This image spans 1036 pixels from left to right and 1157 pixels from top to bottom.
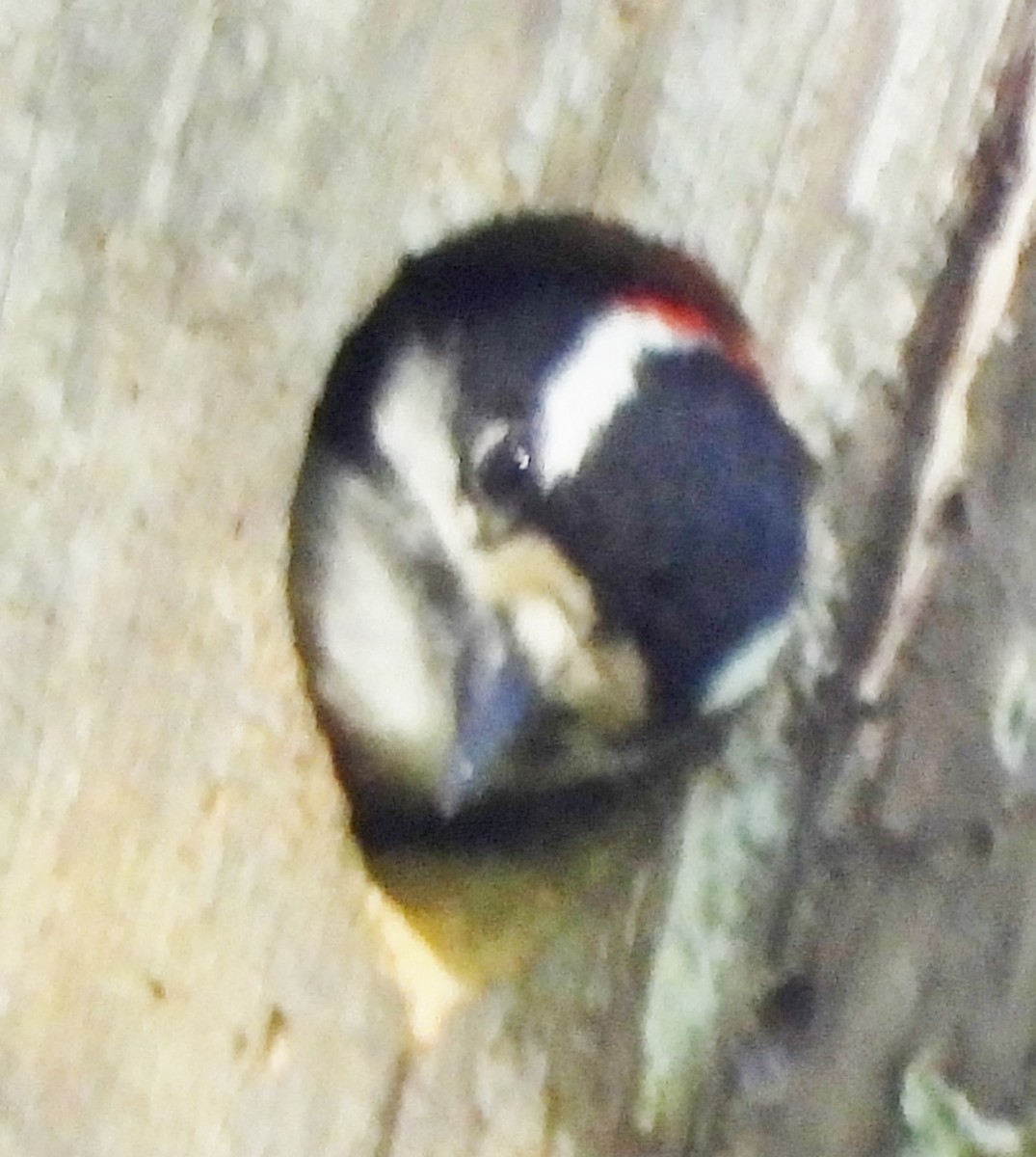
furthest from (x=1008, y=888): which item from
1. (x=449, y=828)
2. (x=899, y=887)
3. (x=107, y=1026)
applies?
(x=107, y=1026)

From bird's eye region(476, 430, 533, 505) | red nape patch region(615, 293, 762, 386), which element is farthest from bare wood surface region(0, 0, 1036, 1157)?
bird's eye region(476, 430, 533, 505)

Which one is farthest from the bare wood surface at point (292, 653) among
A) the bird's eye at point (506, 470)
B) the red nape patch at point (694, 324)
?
the bird's eye at point (506, 470)

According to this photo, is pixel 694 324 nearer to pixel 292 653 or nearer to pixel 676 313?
pixel 676 313

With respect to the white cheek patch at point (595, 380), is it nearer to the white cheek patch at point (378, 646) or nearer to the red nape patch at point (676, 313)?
the red nape patch at point (676, 313)

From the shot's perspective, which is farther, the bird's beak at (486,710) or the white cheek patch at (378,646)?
the white cheek patch at (378,646)

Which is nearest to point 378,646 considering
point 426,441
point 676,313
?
point 426,441

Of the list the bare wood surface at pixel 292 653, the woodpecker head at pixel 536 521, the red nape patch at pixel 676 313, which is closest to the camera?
the bare wood surface at pixel 292 653
